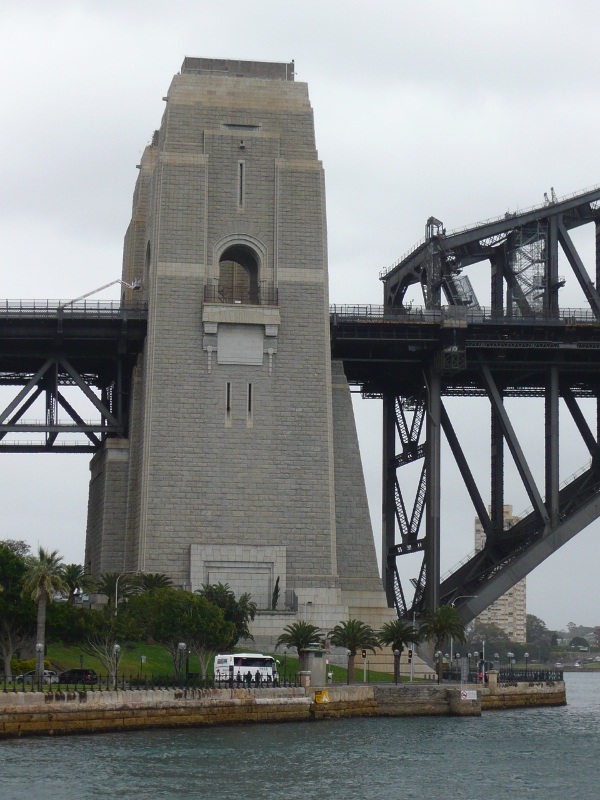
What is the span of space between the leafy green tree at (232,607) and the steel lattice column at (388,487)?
23.7 metres

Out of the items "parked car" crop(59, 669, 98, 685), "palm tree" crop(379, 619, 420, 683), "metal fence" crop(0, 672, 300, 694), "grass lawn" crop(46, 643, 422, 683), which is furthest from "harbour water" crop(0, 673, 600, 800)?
"grass lawn" crop(46, 643, 422, 683)

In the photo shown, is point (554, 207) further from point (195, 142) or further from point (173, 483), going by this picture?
point (173, 483)

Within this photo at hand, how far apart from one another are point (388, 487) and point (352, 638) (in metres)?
26.5

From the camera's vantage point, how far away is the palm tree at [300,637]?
3472 inches

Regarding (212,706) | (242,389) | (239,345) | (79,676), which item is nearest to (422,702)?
(212,706)

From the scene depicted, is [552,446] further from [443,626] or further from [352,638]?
[352,638]

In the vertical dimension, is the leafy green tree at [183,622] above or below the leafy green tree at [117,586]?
below

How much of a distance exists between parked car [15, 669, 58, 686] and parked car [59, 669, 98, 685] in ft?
1.67

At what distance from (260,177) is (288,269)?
648 cm

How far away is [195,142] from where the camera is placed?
10056cm

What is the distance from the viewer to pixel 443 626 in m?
94.2

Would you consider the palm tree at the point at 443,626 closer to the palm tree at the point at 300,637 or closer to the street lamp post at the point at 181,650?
the palm tree at the point at 300,637

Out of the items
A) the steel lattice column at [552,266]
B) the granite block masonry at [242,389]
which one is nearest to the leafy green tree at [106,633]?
the granite block masonry at [242,389]

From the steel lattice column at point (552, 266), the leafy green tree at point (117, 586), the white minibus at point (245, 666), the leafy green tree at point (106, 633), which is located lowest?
the white minibus at point (245, 666)
